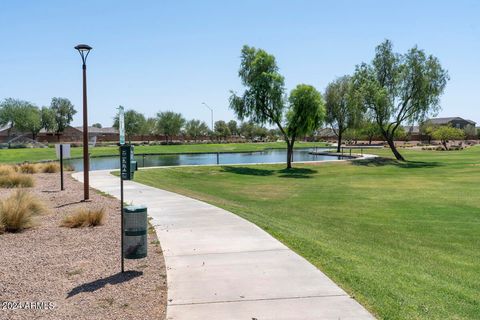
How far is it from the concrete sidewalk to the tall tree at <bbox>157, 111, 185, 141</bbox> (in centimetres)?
10267

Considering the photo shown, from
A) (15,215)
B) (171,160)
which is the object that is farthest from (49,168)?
(171,160)

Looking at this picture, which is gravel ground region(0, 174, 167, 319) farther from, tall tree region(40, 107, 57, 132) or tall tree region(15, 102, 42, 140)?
tall tree region(40, 107, 57, 132)

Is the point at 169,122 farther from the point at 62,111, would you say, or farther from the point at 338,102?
the point at 338,102

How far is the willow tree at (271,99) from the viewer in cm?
3869

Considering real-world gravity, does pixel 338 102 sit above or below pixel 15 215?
above

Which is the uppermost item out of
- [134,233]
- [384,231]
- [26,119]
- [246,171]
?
[26,119]

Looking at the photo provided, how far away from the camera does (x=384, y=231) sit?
12391 mm

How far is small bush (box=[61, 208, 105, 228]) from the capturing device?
10797 mm

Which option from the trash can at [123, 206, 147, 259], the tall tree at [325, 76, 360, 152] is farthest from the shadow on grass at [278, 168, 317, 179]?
the tall tree at [325, 76, 360, 152]

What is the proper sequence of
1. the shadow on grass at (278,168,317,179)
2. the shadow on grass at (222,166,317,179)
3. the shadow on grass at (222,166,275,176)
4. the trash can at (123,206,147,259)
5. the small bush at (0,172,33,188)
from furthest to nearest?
the shadow on grass at (222,166,275,176) → the shadow on grass at (222,166,317,179) → the shadow on grass at (278,168,317,179) → the small bush at (0,172,33,188) → the trash can at (123,206,147,259)

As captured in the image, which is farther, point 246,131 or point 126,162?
point 246,131

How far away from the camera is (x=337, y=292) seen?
608 cm

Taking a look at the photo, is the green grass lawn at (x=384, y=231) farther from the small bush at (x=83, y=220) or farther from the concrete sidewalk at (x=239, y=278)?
the small bush at (x=83, y=220)

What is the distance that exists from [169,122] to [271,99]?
247ft
